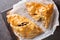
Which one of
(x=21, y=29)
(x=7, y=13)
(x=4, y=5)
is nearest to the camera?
(x=21, y=29)

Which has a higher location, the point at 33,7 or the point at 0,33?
the point at 33,7

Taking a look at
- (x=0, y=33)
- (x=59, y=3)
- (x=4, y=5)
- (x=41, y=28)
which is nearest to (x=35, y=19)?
(x=41, y=28)

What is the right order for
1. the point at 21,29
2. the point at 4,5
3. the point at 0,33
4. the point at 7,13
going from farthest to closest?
the point at 4,5, the point at 0,33, the point at 7,13, the point at 21,29

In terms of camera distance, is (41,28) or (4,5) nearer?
(41,28)

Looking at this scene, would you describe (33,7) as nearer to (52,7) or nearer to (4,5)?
(52,7)
